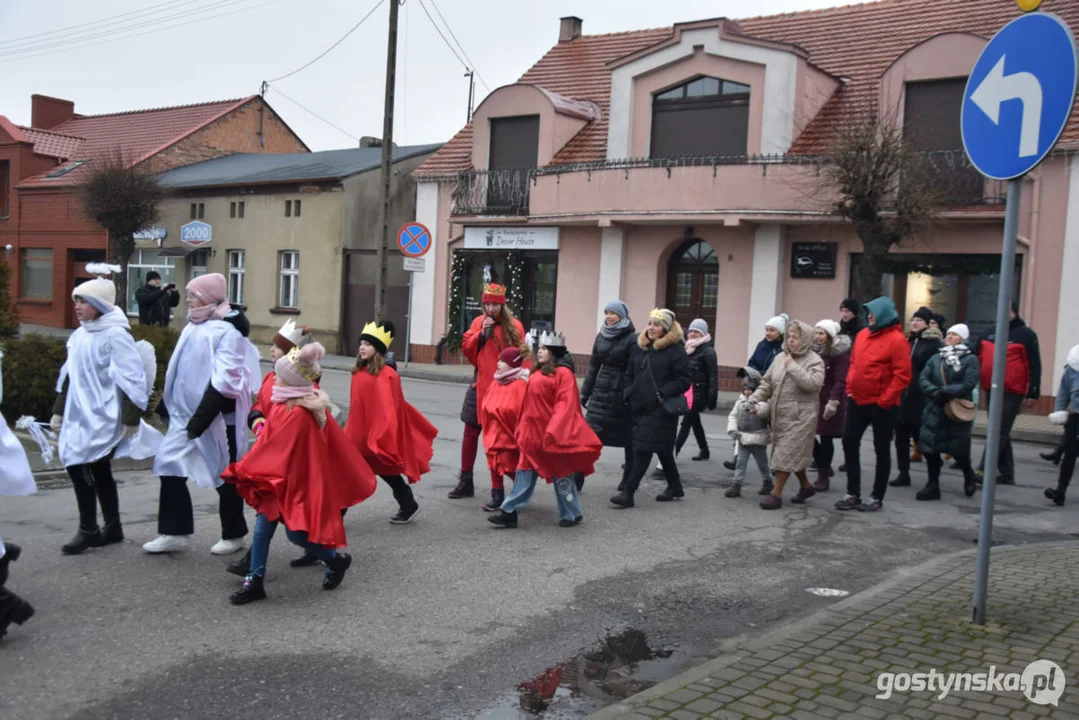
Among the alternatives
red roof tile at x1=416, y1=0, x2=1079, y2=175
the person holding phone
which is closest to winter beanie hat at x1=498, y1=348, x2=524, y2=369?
the person holding phone

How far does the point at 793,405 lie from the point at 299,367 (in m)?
4.81

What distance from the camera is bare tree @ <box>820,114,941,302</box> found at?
17.5 metres

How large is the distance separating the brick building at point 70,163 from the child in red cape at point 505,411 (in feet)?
95.0

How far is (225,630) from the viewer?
5062 mm

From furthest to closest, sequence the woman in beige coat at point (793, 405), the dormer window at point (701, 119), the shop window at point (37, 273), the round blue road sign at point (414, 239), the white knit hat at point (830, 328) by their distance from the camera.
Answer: the shop window at point (37, 273) < the dormer window at point (701, 119) < the round blue road sign at point (414, 239) < the white knit hat at point (830, 328) < the woman in beige coat at point (793, 405)

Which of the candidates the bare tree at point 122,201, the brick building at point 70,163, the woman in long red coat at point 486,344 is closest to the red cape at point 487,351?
the woman in long red coat at point 486,344

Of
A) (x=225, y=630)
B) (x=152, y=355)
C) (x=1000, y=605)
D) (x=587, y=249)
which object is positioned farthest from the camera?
(x=587, y=249)

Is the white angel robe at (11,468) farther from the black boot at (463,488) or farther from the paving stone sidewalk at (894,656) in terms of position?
the black boot at (463,488)

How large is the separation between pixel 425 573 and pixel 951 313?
15780 mm

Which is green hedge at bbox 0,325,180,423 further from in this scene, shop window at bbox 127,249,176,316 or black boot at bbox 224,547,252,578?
shop window at bbox 127,249,176,316

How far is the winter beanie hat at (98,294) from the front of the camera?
20.6ft

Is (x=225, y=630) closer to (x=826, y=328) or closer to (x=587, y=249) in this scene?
(x=826, y=328)

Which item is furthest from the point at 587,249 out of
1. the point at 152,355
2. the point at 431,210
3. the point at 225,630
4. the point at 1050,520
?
the point at 225,630

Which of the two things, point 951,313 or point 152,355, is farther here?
point 951,313
